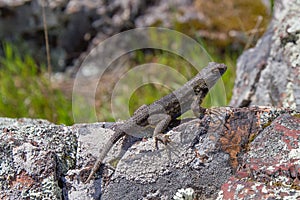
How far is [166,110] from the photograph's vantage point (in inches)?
141

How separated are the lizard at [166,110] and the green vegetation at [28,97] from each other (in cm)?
152

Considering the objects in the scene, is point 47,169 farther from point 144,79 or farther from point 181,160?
point 144,79

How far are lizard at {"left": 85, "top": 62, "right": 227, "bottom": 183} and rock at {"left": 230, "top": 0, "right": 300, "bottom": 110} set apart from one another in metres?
0.52

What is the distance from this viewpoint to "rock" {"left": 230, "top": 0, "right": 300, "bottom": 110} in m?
4.13

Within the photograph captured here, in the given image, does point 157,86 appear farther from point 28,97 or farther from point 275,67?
point 275,67

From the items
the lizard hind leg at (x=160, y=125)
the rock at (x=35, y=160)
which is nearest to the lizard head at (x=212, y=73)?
the lizard hind leg at (x=160, y=125)

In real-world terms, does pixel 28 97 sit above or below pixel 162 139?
above

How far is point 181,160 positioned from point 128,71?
14.4 feet

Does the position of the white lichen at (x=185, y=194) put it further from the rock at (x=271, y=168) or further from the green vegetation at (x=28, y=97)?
the green vegetation at (x=28, y=97)

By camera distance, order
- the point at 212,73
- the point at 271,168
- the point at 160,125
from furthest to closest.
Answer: the point at 212,73 < the point at 160,125 < the point at 271,168

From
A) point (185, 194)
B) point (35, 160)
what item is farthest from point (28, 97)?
point (185, 194)

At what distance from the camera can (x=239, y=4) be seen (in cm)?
755

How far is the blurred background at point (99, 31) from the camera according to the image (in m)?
6.70

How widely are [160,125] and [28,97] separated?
128 inches
